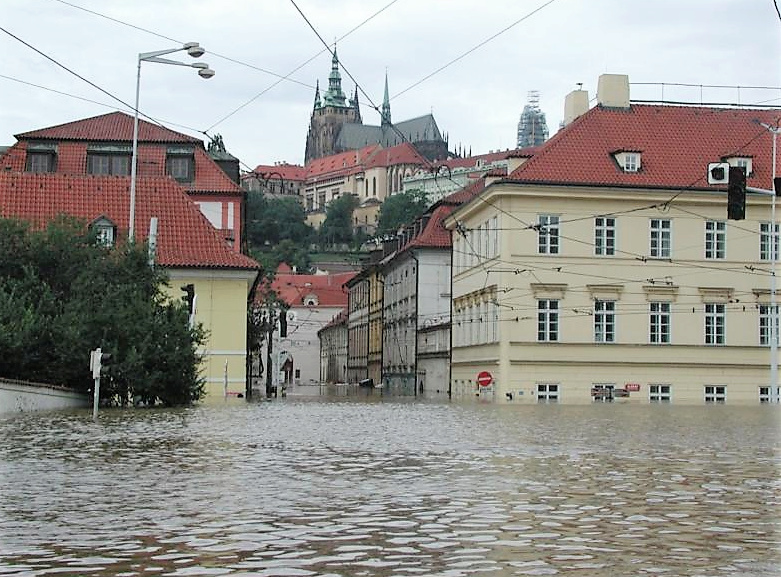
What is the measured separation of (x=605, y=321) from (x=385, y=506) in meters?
50.5

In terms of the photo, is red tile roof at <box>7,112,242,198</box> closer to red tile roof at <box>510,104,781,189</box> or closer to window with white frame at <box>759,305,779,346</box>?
→ red tile roof at <box>510,104,781,189</box>

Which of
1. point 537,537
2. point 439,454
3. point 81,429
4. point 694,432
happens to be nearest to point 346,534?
point 537,537

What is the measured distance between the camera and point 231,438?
20719mm

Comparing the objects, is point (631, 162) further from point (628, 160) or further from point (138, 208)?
point (138, 208)

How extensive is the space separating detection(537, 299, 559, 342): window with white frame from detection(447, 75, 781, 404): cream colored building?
61 millimetres

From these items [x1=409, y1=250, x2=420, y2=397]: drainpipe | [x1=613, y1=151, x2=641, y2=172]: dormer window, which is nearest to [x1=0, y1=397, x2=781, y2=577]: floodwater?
[x1=613, y1=151, x2=641, y2=172]: dormer window

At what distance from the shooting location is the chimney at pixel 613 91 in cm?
6481

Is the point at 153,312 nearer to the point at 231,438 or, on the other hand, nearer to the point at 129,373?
the point at 129,373

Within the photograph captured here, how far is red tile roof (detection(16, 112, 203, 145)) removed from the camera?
2532 inches

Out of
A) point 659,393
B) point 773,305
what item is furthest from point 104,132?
point 773,305

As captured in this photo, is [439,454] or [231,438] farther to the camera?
[231,438]

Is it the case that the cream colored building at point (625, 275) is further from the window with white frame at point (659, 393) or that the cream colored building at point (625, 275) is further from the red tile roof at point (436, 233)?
the red tile roof at point (436, 233)

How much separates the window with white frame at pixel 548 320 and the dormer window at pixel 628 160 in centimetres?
686

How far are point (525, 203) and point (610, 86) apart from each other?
8612 millimetres
